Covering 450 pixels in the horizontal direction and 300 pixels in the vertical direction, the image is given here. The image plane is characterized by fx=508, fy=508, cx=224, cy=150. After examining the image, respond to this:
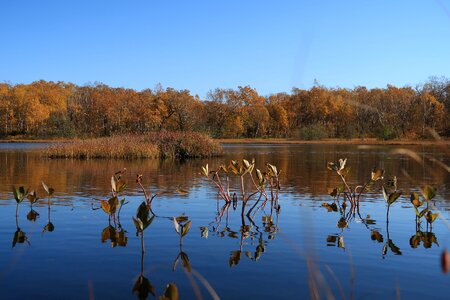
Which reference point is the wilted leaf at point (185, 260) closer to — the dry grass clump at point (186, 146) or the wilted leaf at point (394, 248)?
the wilted leaf at point (394, 248)

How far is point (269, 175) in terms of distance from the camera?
533 inches

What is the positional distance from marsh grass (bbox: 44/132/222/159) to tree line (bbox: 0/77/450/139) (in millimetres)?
37925

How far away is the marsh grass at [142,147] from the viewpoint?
37406 millimetres

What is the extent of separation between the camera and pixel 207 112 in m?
100

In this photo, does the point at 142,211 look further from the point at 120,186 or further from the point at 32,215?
the point at 32,215

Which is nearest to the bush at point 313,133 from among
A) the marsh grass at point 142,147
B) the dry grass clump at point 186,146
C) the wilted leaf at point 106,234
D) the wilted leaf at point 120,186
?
the marsh grass at point 142,147

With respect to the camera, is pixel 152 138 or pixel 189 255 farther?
pixel 152 138

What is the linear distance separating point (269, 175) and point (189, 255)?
592 cm

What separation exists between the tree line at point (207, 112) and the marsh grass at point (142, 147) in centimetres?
3793

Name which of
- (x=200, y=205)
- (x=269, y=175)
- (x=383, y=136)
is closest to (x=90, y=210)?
(x=200, y=205)

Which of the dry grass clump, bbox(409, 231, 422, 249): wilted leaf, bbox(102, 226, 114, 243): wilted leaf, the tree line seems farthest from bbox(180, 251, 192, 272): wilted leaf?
the tree line

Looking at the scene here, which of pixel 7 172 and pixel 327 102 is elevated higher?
pixel 327 102

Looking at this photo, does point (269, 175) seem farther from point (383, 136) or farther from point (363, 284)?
point (383, 136)

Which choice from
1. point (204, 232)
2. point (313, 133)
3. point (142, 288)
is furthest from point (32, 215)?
point (313, 133)
